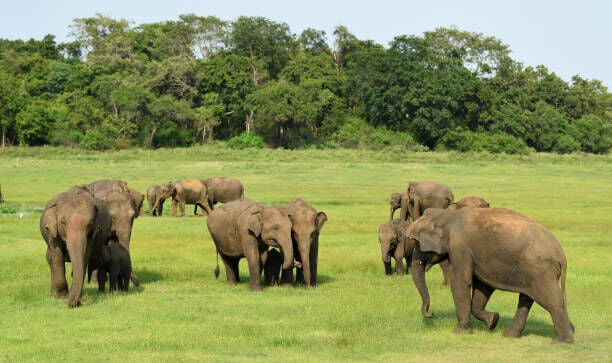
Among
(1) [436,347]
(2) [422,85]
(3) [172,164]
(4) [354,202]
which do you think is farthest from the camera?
(2) [422,85]

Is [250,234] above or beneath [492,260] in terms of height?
beneath

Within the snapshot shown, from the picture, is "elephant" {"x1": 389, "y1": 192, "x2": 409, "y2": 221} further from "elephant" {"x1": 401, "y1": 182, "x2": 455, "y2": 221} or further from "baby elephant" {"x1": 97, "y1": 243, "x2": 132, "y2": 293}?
"baby elephant" {"x1": 97, "y1": 243, "x2": 132, "y2": 293}

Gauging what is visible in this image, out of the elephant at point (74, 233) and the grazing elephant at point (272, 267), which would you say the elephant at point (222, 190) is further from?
the elephant at point (74, 233)

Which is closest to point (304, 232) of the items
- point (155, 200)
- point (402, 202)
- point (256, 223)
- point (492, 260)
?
point (256, 223)

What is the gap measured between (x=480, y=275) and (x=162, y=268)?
35.3 ft

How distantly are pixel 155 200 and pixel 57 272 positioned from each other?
21374 mm

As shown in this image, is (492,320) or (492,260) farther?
(492,320)

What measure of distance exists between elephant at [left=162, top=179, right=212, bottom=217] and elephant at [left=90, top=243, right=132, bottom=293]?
20028 mm

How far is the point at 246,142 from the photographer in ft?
294

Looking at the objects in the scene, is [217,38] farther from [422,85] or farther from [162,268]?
[162,268]

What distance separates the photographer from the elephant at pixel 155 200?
37.8 metres

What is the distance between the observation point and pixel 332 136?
3735 inches

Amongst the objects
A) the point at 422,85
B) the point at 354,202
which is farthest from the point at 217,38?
the point at 354,202

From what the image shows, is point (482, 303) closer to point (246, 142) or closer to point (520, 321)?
point (520, 321)
